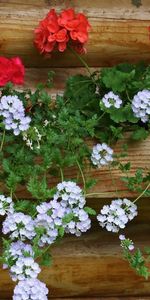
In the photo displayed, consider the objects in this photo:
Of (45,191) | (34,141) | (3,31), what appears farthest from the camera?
(3,31)

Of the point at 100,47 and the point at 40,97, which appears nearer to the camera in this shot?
the point at 40,97

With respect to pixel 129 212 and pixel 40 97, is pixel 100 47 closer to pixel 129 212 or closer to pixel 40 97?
pixel 40 97

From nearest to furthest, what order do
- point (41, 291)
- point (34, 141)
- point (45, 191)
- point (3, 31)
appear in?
point (41, 291) → point (45, 191) → point (34, 141) → point (3, 31)

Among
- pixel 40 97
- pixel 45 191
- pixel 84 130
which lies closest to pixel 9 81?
pixel 40 97

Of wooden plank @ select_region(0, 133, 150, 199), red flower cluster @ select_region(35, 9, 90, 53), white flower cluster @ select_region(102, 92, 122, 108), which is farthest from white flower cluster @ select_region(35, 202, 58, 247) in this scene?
red flower cluster @ select_region(35, 9, 90, 53)

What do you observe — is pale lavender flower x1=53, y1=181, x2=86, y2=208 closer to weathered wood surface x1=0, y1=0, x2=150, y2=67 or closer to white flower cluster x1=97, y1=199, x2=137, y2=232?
white flower cluster x1=97, y1=199, x2=137, y2=232

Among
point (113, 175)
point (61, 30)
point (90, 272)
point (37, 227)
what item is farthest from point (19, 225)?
point (61, 30)
